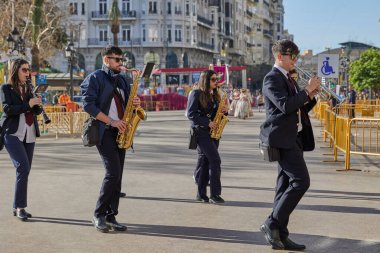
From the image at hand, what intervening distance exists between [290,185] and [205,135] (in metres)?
2.90

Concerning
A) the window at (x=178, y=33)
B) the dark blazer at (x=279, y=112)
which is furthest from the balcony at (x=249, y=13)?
the dark blazer at (x=279, y=112)

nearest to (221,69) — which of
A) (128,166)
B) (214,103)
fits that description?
(128,166)

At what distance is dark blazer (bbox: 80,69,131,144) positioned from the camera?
6969mm

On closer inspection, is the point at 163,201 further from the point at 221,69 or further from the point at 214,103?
the point at 221,69

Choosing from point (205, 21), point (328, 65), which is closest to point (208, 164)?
point (328, 65)

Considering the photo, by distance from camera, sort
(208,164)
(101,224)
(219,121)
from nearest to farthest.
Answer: (101,224)
(208,164)
(219,121)

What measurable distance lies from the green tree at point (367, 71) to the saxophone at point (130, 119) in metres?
44.5

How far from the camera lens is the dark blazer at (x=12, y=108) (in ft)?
25.5

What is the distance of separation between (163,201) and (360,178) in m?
3.96

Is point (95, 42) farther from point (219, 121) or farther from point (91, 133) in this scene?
point (91, 133)

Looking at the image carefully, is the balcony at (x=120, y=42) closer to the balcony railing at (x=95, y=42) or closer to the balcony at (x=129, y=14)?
the balcony railing at (x=95, y=42)

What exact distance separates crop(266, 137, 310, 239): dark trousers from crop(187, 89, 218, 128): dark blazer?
9.28 feet

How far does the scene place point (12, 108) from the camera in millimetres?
7750

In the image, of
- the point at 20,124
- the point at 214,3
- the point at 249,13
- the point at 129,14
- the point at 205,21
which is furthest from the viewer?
the point at 249,13
